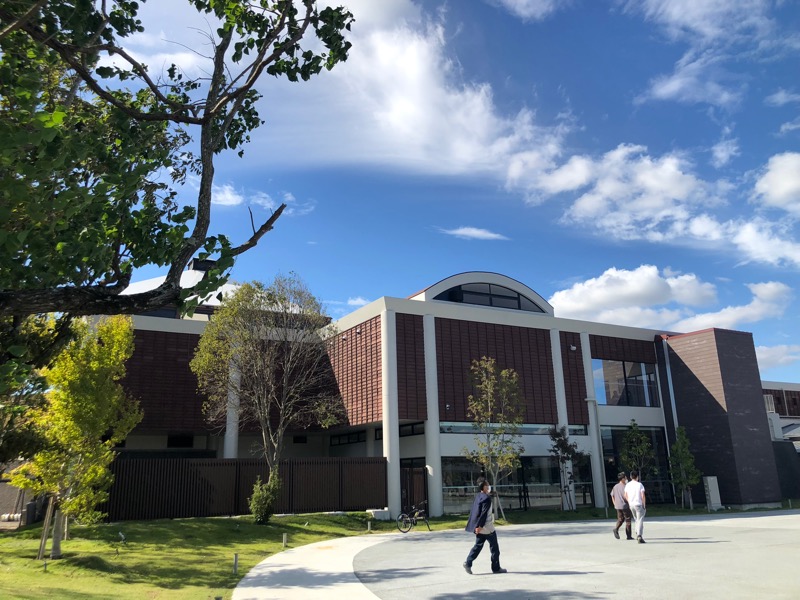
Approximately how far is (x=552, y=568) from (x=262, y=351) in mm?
15519

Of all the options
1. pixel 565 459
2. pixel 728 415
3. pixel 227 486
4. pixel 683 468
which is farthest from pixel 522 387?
pixel 227 486

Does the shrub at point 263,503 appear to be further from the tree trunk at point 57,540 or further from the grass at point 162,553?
the tree trunk at point 57,540

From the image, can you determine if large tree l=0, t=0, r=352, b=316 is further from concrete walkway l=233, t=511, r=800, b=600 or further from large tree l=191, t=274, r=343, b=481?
large tree l=191, t=274, r=343, b=481

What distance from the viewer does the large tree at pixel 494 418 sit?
22969 millimetres

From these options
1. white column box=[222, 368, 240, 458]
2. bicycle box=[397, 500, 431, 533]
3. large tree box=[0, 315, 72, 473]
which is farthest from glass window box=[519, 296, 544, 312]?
large tree box=[0, 315, 72, 473]

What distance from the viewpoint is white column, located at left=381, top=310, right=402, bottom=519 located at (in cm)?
2394

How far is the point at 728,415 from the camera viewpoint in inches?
1122

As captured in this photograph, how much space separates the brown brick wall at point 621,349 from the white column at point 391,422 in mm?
11432

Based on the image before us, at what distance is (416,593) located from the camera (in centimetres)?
917

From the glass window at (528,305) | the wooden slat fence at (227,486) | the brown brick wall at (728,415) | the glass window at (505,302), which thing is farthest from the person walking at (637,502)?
the glass window at (528,305)

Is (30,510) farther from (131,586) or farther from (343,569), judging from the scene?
(343,569)

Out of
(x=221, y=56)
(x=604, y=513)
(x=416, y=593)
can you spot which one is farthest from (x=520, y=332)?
(x=221, y=56)

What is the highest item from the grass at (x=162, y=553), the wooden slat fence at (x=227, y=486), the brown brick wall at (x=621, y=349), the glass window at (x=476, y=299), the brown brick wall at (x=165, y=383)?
the glass window at (x=476, y=299)

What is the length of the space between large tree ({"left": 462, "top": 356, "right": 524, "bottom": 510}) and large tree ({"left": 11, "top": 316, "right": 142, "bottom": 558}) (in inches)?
516
